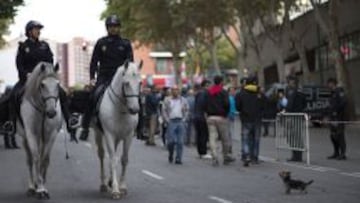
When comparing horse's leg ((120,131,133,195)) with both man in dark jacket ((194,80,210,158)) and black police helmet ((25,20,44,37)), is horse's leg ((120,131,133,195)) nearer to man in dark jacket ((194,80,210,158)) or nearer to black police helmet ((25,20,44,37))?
black police helmet ((25,20,44,37))

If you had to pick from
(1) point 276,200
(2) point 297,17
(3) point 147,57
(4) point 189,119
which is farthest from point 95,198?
(3) point 147,57

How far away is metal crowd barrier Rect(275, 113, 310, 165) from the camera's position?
22125 millimetres

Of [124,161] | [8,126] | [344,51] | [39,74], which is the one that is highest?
[344,51]

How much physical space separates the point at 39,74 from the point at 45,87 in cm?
28

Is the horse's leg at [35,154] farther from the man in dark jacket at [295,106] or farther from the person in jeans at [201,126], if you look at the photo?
the man in dark jacket at [295,106]

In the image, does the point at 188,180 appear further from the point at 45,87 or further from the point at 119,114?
the point at 45,87

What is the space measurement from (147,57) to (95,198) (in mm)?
A: 134765

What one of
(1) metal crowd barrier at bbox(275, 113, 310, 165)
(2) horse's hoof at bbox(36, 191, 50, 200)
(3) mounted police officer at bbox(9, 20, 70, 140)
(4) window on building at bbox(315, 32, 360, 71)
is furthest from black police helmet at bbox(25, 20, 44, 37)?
(4) window on building at bbox(315, 32, 360, 71)

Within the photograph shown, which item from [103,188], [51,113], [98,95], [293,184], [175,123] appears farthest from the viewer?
[175,123]

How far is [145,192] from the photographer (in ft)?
49.0

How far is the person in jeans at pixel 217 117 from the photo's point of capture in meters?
21.5

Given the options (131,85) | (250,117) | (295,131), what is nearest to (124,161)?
(131,85)

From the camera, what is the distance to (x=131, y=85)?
13.9m

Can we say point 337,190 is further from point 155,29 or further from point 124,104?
point 155,29
